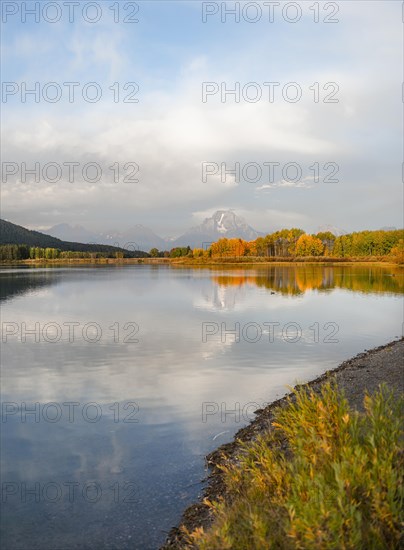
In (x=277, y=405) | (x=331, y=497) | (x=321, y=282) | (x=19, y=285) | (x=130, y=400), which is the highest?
(x=331, y=497)

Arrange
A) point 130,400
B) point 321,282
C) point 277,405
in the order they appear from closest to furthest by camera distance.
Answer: point 277,405 → point 130,400 → point 321,282

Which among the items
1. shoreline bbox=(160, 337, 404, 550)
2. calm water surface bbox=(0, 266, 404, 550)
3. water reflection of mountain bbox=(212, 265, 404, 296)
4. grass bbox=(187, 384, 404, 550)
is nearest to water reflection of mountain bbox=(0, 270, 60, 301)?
calm water surface bbox=(0, 266, 404, 550)

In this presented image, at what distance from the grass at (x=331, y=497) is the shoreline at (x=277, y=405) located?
0.78 meters

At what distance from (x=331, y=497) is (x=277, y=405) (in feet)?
29.0

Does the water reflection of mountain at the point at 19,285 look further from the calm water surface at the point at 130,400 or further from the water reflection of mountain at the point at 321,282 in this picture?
the water reflection of mountain at the point at 321,282

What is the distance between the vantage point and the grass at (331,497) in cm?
497

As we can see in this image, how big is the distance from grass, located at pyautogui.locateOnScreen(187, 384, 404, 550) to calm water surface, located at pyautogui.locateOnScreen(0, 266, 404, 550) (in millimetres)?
2714

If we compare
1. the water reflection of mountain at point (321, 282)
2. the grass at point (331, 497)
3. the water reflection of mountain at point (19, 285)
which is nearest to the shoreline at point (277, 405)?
the grass at point (331, 497)

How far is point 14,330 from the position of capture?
3153 cm

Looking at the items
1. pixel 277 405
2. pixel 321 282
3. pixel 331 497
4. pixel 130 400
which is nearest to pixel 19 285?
pixel 321 282

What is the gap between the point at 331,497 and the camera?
215 inches

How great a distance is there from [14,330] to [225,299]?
25.8 meters

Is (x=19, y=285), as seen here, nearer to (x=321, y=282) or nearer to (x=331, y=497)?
(x=321, y=282)

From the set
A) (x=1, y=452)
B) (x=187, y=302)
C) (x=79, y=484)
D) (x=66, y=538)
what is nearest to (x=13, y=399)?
(x=1, y=452)
